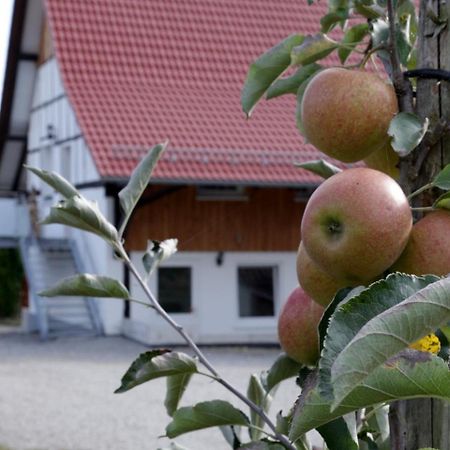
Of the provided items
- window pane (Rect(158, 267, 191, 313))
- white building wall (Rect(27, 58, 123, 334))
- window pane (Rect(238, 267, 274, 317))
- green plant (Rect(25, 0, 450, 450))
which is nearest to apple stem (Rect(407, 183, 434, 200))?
green plant (Rect(25, 0, 450, 450))

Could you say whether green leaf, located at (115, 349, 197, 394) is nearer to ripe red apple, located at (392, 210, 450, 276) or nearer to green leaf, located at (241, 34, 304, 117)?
green leaf, located at (241, 34, 304, 117)

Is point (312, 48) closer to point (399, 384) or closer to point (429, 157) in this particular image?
point (429, 157)

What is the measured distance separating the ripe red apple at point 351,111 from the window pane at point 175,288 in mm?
16734

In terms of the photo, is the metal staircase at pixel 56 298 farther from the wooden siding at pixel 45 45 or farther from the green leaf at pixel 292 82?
the green leaf at pixel 292 82

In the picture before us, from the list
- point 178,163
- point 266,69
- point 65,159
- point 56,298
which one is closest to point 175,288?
point 178,163

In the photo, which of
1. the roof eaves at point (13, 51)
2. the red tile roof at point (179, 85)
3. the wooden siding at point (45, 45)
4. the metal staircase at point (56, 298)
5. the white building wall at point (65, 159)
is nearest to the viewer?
the red tile roof at point (179, 85)

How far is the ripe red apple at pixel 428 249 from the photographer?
119 centimetres

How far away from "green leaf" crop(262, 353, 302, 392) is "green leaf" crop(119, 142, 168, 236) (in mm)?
317

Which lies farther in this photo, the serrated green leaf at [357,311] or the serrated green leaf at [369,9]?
the serrated green leaf at [369,9]

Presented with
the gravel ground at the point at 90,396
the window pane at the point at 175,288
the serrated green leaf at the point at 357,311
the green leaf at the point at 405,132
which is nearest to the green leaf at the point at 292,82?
the green leaf at the point at 405,132

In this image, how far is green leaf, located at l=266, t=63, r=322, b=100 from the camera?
1.63 m

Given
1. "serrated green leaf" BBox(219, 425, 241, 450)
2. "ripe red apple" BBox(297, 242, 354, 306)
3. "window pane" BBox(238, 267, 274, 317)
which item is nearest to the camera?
"ripe red apple" BBox(297, 242, 354, 306)

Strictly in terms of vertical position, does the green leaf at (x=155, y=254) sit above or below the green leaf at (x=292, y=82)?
below

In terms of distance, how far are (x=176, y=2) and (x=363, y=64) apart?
63.3 feet
